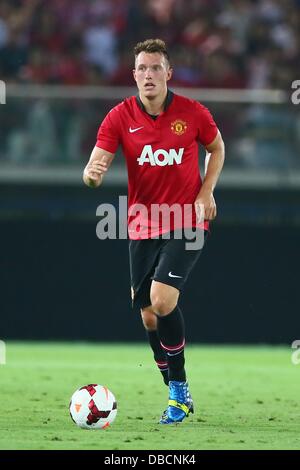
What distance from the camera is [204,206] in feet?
26.1

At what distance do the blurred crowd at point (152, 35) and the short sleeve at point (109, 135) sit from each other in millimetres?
7405

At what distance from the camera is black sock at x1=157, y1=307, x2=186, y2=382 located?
7895 millimetres

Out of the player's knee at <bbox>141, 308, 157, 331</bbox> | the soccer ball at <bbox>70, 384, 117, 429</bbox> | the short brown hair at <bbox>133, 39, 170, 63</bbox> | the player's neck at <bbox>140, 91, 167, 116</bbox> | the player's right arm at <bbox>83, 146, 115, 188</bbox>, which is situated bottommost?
the soccer ball at <bbox>70, 384, 117, 429</bbox>

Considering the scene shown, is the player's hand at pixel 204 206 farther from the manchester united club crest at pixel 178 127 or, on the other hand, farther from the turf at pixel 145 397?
the turf at pixel 145 397

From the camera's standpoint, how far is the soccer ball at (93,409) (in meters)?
7.38

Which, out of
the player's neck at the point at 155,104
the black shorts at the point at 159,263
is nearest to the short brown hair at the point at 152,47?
the player's neck at the point at 155,104

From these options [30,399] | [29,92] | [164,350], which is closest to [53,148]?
[29,92]

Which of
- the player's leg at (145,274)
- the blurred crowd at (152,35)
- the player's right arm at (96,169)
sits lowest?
the player's leg at (145,274)

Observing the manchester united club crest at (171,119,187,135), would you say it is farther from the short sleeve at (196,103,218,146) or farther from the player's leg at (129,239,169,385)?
the player's leg at (129,239,169,385)

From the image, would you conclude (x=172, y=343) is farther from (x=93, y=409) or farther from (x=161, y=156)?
(x=161, y=156)

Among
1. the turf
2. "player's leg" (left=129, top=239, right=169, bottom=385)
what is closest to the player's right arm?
"player's leg" (left=129, top=239, right=169, bottom=385)

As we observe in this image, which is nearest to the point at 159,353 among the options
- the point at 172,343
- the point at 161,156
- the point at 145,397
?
the point at 172,343

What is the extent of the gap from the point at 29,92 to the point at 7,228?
1.77 metres

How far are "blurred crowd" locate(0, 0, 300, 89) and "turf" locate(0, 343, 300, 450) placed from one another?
3800 millimetres
